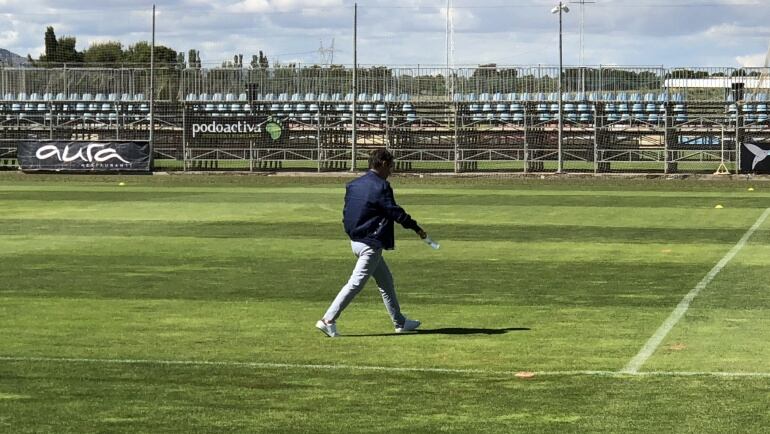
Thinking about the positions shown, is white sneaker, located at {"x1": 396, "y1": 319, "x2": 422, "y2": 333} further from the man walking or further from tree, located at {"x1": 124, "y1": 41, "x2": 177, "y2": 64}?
tree, located at {"x1": 124, "y1": 41, "x2": 177, "y2": 64}

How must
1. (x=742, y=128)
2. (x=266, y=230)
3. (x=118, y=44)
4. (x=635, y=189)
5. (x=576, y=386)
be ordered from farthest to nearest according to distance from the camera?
1. (x=118, y=44)
2. (x=742, y=128)
3. (x=635, y=189)
4. (x=266, y=230)
5. (x=576, y=386)

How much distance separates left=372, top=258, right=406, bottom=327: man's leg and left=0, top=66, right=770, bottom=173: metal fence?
4120 centimetres

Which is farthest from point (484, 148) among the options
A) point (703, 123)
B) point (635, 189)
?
point (635, 189)

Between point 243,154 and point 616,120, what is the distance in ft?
50.8

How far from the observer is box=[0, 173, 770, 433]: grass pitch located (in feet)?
32.7

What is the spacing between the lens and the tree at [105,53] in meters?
125

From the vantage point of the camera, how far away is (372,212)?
13.1 meters

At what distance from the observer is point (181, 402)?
33.7 feet

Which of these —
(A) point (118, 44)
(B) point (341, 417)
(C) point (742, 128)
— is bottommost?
(B) point (341, 417)

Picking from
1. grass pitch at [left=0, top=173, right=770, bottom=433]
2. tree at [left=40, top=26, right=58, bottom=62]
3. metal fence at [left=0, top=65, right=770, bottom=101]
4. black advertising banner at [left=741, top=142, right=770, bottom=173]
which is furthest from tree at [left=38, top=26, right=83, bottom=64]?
grass pitch at [left=0, top=173, right=770, bottom=433]

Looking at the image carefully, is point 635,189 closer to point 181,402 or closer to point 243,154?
point 243,154

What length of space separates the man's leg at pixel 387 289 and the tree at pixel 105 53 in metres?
111

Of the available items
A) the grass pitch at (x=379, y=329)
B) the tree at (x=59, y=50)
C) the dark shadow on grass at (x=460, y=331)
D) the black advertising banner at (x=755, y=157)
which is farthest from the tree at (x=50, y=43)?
the dark shadow on grass at (x=460, y=331)

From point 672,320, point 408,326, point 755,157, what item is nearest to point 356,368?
point 408,326
